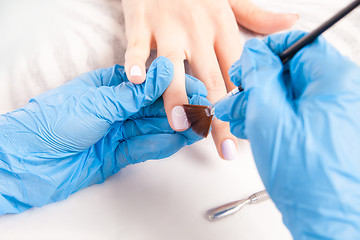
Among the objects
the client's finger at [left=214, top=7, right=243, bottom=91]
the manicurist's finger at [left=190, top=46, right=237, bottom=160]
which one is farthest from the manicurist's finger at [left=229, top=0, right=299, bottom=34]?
the manicurist's finger at [left=190, top=46, right=237, bottom=160]

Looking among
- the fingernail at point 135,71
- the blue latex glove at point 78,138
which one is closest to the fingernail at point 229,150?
the blue latex glove at point 78,138

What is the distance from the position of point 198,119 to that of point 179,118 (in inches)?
2.4

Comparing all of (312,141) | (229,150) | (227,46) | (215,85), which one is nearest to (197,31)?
Answer: (227,46)

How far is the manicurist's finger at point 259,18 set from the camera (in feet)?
3.47

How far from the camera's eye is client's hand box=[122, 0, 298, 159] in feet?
3.13

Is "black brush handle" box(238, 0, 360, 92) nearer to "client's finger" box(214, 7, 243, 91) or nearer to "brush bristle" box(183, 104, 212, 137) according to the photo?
"brush bristle" box(183, 104, 212, 137)

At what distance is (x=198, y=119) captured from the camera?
761 millimetres

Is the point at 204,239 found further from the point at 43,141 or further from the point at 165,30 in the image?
the point at 165,30

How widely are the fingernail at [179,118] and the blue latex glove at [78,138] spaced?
57 mm

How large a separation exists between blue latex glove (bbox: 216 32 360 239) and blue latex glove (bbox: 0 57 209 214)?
358mm

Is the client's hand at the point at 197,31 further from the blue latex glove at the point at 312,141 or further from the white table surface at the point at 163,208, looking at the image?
the blue latex glove at the point at 312,141

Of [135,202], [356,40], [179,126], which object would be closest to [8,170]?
[135,202]

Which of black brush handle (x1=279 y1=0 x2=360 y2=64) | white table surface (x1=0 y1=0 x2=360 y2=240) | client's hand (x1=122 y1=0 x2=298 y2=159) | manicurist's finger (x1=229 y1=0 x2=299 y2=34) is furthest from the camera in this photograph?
manicurist's finger (x1=229 y1=0 x2=299 y2=34)

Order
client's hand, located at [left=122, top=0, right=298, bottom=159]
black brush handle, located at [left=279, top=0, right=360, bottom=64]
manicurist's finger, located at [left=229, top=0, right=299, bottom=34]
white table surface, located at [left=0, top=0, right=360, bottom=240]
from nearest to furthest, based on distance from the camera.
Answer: black brush handle, located at [left=279, top=0, right=360, bottom=64] < white table surface, located at [left=0, top=0, right=360, bottom=240] < client's hand, located at [left=122, top=0, right=298, bottom=159] < manicurist's finger, located at [left=229, top=0, right=299, bottom=34]
